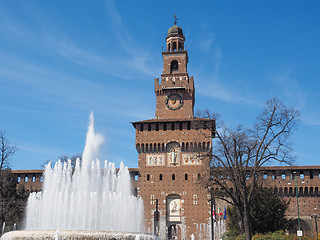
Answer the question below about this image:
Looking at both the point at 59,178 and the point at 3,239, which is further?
the point at 59,178

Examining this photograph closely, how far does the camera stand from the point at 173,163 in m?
42.1

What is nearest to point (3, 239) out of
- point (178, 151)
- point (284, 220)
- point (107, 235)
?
point (107, 235)

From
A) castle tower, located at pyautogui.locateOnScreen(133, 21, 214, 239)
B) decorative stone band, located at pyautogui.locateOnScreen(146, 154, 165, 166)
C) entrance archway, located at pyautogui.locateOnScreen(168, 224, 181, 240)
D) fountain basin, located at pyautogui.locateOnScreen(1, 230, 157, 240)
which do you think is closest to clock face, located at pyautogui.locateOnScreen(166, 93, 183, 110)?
castle tower, located at pyautogui.locateOnScreen(133, 21, 214, 239)

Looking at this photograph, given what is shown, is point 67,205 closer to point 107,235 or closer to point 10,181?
point 107,235

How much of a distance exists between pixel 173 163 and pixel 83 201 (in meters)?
14.8

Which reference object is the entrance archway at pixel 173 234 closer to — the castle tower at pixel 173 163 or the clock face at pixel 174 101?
the castle tower at pixel 173 163

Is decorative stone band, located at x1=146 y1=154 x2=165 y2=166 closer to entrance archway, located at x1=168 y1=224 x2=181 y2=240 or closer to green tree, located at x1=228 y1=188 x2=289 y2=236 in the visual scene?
entrance archway, located at x1=168 y1=224 x2=181 y2=240

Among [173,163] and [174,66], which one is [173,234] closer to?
[173,163]

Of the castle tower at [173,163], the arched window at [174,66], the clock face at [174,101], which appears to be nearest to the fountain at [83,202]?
the castle tower at [173,163]

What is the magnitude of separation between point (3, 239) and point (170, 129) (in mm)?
25731

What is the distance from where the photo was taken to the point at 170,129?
43406 mm

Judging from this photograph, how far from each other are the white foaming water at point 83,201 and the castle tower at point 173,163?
7.02m

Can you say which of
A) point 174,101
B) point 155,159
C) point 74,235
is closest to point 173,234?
point 155,159

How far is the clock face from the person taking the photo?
45.7 m
